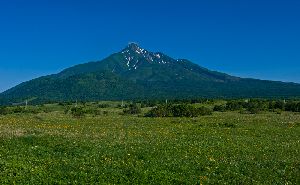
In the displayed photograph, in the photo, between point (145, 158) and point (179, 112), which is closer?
point (145, 158)

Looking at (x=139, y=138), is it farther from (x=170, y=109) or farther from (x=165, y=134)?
(x=170, y=109)

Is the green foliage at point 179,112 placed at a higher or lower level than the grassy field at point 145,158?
higher

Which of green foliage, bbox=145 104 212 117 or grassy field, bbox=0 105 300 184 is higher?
green foliage, bbox=145 104 212 117

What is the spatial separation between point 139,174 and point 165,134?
607 inches

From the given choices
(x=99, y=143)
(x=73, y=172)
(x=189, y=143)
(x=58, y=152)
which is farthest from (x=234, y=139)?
(x=73, y=172)

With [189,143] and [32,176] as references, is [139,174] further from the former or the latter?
[189,143]

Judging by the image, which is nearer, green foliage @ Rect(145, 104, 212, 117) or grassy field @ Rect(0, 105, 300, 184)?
grassy field @ Rect(0, 105, 300, 184)

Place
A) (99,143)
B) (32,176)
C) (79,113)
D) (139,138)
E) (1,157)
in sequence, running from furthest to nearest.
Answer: (79,113) < (139,138) < (99,143) < (1,157) < (32,176)

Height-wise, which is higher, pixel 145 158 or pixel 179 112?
pixel 179 112

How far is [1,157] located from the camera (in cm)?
2195

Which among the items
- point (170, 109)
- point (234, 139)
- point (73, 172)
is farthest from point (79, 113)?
point (73, 172)

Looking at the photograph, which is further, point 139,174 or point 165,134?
point 165,134

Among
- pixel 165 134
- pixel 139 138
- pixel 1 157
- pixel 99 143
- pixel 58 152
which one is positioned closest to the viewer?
pixel 1 157

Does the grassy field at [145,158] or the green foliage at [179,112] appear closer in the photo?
the grassy field at [145,158]
